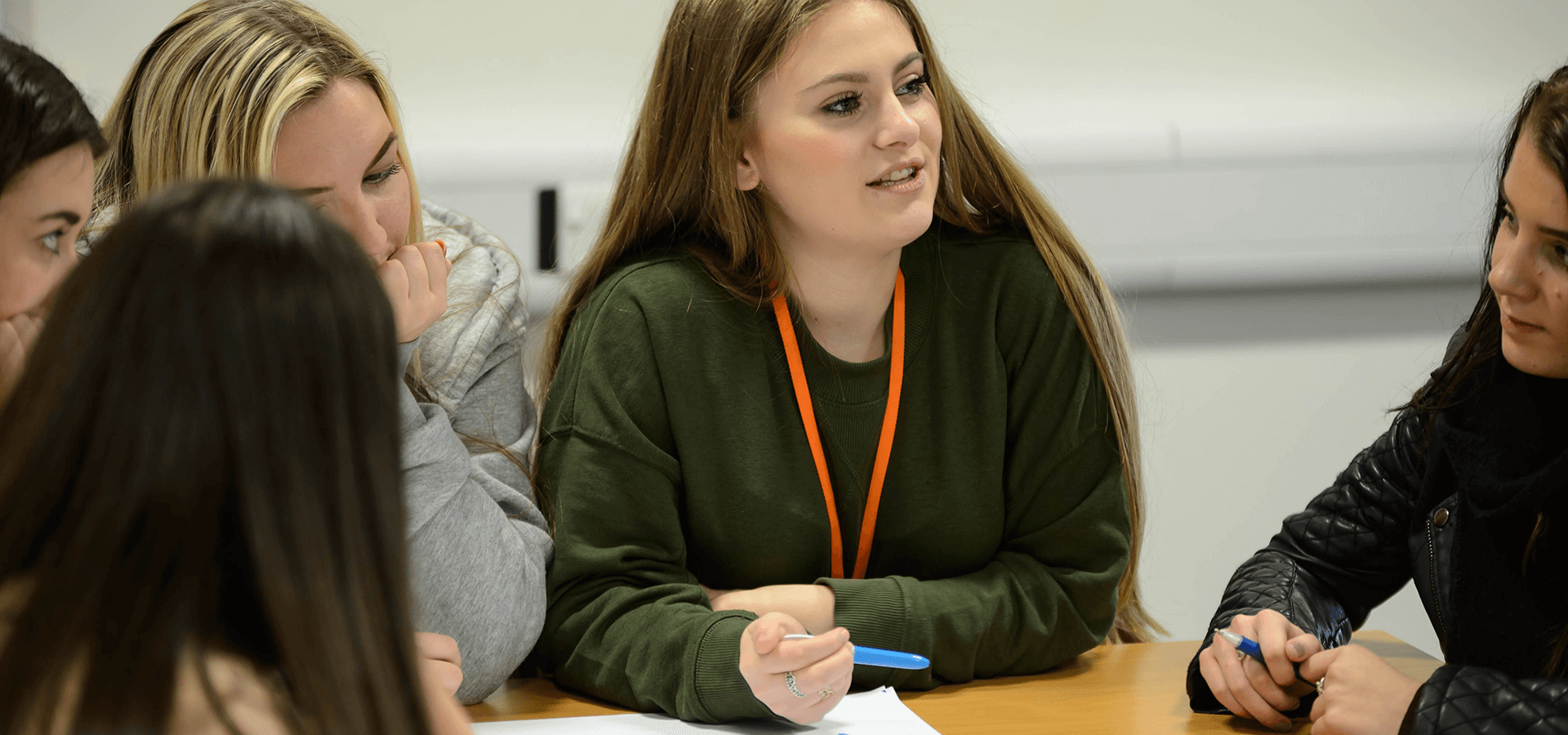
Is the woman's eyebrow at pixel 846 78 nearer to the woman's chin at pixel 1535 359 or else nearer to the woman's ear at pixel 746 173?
the woman's ear at pixel 746 173

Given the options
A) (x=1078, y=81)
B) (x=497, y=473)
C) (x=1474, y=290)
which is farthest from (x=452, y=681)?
(x=1474, y=290)

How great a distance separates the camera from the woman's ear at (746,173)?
1535 mm

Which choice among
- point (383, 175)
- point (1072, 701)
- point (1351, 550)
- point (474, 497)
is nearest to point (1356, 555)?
point (1351, 550)

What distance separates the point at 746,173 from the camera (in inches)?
60.7

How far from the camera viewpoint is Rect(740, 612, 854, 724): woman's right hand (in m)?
1.14

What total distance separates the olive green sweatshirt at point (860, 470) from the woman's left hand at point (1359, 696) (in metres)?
0.31

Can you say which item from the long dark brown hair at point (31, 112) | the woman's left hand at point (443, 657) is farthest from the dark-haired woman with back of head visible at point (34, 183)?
the woman's left hand at point (443, 657)

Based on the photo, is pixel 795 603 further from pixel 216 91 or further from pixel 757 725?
pixel 216 91

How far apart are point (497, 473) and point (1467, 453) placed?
3.34 ft

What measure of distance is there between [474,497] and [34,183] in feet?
1.64

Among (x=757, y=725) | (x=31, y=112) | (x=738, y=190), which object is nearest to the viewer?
(x=31, y=112)

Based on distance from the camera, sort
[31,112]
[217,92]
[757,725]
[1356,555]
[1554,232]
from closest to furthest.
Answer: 1. [31,112]
2. [1554,232]
3. [757,725]
4. [217,92]
5. [1356,555]

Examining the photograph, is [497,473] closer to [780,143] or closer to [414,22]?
[780,143]

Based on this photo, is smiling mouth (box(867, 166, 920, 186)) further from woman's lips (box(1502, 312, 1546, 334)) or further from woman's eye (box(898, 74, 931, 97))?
woman's lips (box(1502, 312, 1546, 334))
